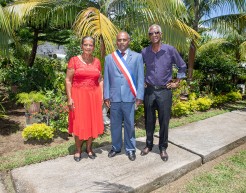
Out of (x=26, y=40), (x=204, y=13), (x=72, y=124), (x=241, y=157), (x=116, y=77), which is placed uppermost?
(x=204, y=13)

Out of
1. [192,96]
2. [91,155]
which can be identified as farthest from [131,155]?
[192,96]

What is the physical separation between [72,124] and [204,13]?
680 cm

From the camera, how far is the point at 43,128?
15.5 ft

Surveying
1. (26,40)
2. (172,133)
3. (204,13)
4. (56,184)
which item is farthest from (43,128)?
(204,13)

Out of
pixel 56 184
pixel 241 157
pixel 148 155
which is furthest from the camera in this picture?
pixel 241 157

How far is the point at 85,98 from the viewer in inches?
142

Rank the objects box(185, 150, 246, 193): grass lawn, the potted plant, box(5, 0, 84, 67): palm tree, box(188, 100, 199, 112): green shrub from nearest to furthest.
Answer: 1. box(185, 150, 246, 193): grass lawn
2. box(5, 0, 84, 67): palm tree
3. the potted plant
4. box(188, 100, 199, 112): green shrub

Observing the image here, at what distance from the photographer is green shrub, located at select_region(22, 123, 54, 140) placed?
15.3ft

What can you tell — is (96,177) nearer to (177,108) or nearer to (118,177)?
(118,177)

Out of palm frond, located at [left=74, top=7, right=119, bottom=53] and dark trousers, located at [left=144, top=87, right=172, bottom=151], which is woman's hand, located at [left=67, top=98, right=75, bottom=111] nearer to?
dark trousers, located at [left=144, top=87, right=172, bottom=151]

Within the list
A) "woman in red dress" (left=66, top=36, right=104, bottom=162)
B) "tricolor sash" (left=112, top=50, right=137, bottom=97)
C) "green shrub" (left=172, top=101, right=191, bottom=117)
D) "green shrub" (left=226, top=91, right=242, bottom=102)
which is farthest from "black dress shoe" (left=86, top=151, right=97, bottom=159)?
"green shrub" (left=226, top=91, right=242, bottom=102)

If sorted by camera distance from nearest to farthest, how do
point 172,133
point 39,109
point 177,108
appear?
point 172,133, point 39,109, point 177,108

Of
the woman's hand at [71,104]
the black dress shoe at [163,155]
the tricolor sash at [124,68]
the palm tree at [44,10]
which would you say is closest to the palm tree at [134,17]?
the palm tree at [44,10]

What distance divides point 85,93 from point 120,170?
1.20 meters
